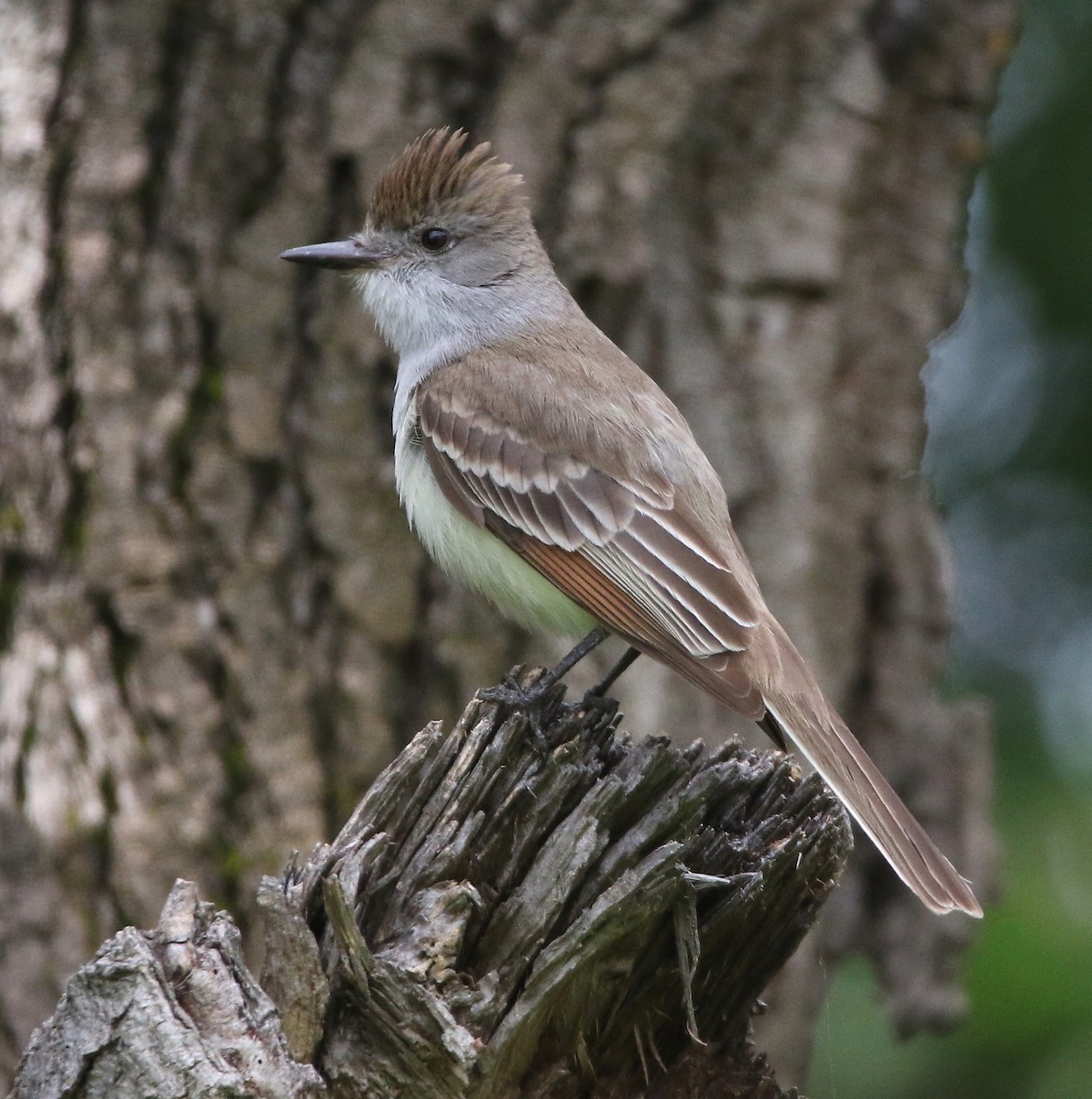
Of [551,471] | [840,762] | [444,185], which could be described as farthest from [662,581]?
[444,185]

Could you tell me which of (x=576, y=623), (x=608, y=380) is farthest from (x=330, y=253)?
(x=576, y=623)

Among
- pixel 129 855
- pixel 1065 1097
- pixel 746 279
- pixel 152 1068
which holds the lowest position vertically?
pixel 1065 1097

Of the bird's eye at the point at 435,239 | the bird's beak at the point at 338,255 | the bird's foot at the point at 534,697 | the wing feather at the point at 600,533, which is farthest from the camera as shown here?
the bird's eye at the point at 435,239

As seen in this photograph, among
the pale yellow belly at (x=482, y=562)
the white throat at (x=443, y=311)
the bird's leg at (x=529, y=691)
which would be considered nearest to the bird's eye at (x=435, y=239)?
the white throat at (x=443, y=311)

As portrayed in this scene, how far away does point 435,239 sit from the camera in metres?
5.52

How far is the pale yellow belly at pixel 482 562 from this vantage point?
4.52 m

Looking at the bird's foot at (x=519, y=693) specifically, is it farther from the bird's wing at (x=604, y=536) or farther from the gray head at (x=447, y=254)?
the gray head at (x=447, y=254)

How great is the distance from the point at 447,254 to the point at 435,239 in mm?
70

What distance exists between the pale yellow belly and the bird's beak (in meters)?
0.74

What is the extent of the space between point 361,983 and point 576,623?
190 cm

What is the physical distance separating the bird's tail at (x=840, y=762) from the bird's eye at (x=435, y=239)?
2.05 metres

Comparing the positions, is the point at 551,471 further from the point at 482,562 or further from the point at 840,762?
the point at 840,762

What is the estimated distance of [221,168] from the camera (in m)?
5.14

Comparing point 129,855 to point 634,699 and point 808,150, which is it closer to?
point 634,699
